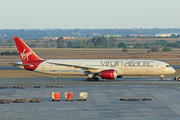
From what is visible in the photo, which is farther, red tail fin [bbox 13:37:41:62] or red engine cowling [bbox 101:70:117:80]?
red tail fin [bbox 13:37:41:62]

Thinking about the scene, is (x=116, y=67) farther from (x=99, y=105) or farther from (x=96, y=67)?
(x=99, y=105)

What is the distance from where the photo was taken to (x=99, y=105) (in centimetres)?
3591

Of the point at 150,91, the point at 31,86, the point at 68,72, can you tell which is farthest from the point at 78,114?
the point at 68,72

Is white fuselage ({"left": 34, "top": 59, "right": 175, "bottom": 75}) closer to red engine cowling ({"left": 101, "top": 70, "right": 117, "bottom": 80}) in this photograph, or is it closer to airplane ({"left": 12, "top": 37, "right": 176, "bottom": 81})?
airplane ({"left": 12, "top": 37, "right": 176, "bottom": 81})

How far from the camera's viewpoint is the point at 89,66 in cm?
5791

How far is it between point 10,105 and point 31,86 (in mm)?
Answer: 15038

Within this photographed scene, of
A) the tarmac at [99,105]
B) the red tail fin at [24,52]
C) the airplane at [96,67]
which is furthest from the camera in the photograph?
the red tail fin at [24,52]

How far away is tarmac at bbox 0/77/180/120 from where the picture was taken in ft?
100

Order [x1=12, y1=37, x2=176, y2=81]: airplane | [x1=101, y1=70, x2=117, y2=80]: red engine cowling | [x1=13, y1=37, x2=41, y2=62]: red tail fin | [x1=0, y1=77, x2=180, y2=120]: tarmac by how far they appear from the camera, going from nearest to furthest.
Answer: [x1=0, y1=77, x2=180, y2=120]: tarmac, [x1=101, y1=70, x2=117, y2=80]: red engine cowling, [x1=12, y1=37, x2=176, y2=81]: airplane, [x1=13, y1=37, x2=41, y2=62]: red tail fin

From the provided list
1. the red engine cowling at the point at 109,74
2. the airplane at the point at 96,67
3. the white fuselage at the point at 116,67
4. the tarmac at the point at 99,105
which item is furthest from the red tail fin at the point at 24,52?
the red engine cowling at the point at 109,74

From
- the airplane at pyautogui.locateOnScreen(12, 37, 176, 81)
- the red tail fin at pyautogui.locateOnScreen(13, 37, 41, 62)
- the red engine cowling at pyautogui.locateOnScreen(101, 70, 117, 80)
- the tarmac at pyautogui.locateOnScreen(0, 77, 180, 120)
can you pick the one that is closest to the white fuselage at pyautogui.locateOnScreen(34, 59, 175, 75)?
the airplane at pyautogui.locateOnScreen(12, 37, 176, 81)

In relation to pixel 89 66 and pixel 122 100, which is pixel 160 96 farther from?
pixel 89 66

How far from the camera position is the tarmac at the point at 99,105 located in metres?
30.6

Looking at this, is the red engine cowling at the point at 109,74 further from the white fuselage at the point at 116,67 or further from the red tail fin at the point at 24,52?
the red tail fin at the point at 24,52
